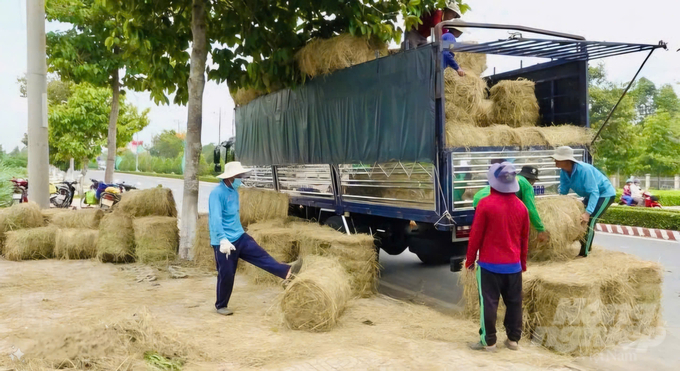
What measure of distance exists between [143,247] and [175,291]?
2.23m

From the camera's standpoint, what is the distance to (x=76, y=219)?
10.6 metres

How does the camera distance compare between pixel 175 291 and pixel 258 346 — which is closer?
pixel 258 346

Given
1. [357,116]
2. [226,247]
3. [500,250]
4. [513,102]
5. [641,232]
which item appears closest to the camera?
[500,250]

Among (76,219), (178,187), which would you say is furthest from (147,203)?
(178,187)

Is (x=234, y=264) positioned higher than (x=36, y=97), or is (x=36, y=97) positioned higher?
(x=36, y=97)

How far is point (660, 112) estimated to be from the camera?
3189 cm

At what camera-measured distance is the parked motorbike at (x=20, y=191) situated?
15703 mm

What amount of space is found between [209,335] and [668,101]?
35641 millimetres

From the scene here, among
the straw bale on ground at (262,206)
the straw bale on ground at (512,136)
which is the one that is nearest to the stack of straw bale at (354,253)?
the straw bale on ground at (512,136)

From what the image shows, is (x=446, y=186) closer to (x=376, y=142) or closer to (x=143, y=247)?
(x=376, y=142)

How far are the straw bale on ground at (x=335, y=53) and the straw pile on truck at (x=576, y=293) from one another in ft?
11.0

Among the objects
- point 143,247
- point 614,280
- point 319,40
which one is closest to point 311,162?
point 319,40

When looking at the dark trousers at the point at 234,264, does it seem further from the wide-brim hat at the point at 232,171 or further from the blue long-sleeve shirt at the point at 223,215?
the wide-brim hat at the point at 232,171

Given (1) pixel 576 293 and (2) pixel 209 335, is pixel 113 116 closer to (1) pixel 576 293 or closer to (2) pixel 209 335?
(2) pixel 209 335
